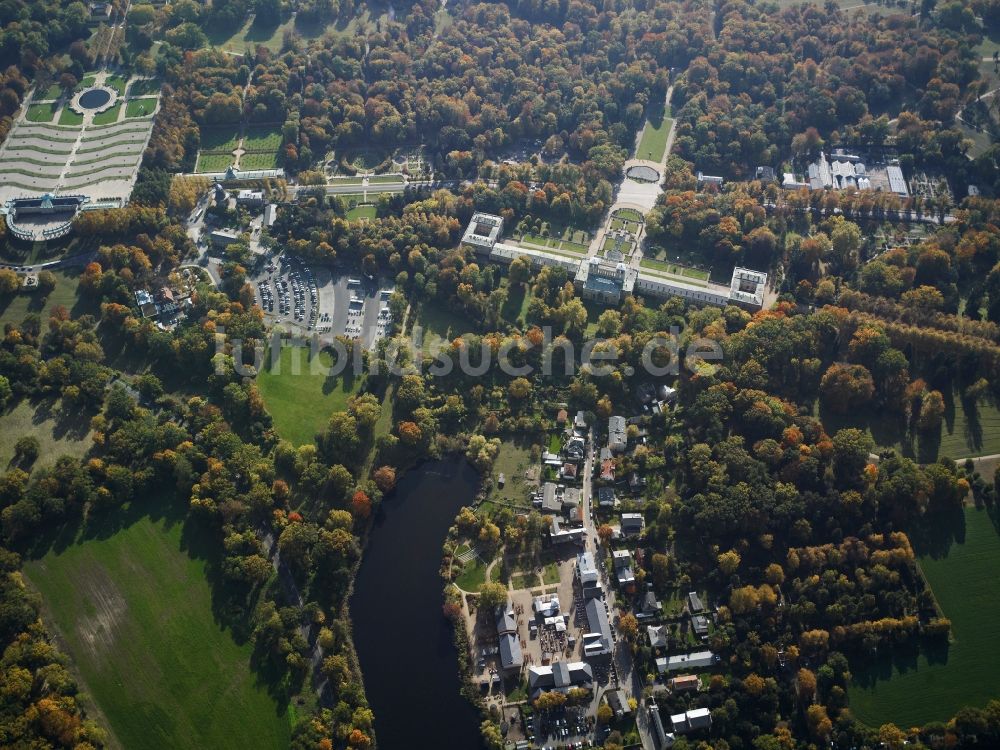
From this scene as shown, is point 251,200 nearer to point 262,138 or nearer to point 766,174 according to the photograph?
point 262,138

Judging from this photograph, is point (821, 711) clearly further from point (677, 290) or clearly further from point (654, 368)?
point (677, 290)

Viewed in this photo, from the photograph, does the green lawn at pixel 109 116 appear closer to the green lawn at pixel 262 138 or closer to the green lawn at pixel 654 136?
the green lawn at pixel 262 138

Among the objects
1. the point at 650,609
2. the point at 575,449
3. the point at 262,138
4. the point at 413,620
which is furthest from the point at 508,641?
the point at 262,138

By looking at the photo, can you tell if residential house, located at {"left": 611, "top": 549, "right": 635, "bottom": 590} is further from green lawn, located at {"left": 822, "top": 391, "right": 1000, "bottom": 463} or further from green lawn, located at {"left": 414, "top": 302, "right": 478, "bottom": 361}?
green lawn, located at {"left": 414, "top": 302, "right": 478, "bottom": 361}

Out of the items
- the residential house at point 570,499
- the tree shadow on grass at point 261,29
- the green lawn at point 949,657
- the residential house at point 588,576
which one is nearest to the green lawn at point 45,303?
the tree shadow on grass at point 261,29

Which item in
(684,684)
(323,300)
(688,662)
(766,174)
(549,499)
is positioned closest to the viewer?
(684,684)

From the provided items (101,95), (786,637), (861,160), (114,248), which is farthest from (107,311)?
(861,160)
